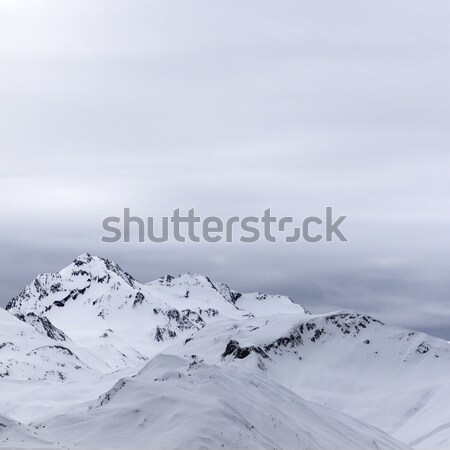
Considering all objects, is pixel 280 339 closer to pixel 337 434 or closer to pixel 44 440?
pixel 337 434

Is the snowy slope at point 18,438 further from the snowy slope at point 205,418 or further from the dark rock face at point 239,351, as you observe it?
the dark rock face at point 239,351

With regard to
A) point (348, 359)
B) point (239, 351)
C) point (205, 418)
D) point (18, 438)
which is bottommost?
point (348, 359)

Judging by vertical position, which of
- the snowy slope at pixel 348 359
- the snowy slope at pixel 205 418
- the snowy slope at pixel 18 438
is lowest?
the snowy slope at pixel 348 359

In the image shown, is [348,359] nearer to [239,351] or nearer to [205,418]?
[239,351]

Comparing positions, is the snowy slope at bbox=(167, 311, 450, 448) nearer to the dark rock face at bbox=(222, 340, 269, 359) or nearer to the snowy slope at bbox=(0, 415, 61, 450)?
the dark rock face at bbox=(222, 340, 269, 359)

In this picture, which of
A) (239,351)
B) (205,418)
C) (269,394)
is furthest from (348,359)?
(205,418)

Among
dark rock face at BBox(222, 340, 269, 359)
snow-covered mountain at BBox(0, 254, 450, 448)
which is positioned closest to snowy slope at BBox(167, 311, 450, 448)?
dark rock face at BBox(222, 340, 269, 359)

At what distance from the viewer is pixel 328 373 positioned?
16925 centimetres

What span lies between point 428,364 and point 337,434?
10597cm

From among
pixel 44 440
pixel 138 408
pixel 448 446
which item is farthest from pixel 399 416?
pixel 44 440

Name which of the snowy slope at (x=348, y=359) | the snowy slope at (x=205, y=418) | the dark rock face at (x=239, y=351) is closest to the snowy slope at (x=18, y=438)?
the snowy slope at (x=205, y=418)

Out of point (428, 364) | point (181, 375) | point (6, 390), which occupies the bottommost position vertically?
point (6, 390)

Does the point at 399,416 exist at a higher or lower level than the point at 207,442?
lower

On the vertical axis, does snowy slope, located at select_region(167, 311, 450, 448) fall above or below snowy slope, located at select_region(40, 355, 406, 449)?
below
